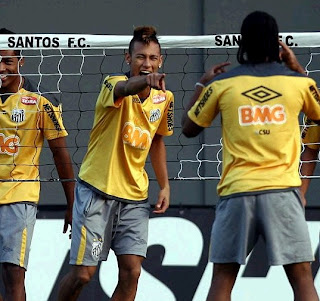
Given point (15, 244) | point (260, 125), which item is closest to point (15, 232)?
point (15, 244)

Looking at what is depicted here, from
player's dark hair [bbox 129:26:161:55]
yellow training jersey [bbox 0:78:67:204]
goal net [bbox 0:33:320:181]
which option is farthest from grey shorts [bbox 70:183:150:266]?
goal net [bbox 0:33:320:181]

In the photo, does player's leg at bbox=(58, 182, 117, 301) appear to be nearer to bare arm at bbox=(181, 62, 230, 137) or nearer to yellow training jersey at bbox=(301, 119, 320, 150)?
bare arm at bbox=(181, 62, 230, 137)

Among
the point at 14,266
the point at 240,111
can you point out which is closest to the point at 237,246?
the point at 240,111

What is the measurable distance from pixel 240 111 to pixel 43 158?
449 centimetres

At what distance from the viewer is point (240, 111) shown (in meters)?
6.77

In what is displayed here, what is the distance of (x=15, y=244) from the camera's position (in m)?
8.13

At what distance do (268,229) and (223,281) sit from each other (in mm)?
390

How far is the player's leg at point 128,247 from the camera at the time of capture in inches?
313

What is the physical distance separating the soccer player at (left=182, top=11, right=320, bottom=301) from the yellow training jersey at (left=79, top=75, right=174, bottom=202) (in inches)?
45.6

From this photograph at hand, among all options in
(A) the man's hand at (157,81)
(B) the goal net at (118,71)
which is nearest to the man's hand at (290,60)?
(A) the man's hand at (157,81)

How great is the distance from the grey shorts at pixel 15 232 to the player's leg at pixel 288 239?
2069 millimetres

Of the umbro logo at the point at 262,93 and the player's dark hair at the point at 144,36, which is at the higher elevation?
the player's dark hair at the point at 144,36

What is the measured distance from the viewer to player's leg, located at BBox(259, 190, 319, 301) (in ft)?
22.0

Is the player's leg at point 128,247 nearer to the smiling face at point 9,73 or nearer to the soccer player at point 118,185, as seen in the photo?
the soccer player at point 118,185
